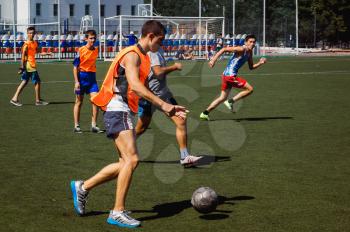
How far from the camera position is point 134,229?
7199 millimetres

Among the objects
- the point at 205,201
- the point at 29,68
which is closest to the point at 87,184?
the point at 205,201

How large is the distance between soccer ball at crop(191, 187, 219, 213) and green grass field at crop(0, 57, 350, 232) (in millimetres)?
102

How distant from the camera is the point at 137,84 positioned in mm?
7047

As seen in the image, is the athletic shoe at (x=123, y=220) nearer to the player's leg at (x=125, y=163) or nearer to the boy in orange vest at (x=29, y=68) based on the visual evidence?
the player's leg at (x=125, y=163)

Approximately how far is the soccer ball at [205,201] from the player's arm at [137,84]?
3.87ft

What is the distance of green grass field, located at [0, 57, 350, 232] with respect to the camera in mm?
7621

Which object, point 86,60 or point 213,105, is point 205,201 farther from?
point 213,105

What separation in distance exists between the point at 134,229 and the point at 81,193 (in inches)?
32.4

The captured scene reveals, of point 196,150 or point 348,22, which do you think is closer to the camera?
point 196,150

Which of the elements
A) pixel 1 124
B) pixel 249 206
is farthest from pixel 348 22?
pixel 249 206

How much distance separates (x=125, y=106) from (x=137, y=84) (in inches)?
19.9

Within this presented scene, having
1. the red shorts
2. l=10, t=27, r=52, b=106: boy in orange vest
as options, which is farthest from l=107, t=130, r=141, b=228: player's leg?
l=10, t=27, r=52, b=106: boy in orange vest

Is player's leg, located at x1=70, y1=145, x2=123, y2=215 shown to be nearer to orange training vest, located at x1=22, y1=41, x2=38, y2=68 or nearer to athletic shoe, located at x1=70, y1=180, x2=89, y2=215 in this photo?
athletic shoe, located at x1=70, y1=180, x2=89, y2=215

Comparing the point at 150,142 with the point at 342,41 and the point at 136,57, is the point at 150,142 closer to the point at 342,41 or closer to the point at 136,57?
the point at 136,57
